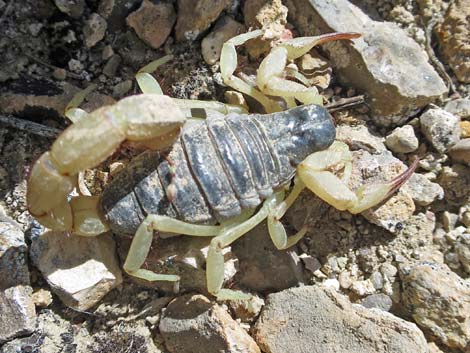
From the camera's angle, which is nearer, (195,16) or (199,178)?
(199,178)

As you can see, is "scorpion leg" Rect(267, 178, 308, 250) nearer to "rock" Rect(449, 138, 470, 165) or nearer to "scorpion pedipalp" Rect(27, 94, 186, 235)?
"scorpion pedipalp" Rect(27, 94, 186, 235)

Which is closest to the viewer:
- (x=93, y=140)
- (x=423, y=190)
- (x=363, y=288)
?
(x=93, y=140)

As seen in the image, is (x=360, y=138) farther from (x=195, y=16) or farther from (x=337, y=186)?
(x=195, y=16)

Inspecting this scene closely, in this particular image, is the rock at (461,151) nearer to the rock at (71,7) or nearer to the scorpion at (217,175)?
the scorpion at (217,175)

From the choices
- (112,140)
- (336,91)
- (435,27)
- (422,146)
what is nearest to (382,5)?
(435,27)

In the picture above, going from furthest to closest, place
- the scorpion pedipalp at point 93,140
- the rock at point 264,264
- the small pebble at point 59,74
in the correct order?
the small pebble at point 59,74, the rock at point 264,264, the scorpion pedipalp at point 93,140

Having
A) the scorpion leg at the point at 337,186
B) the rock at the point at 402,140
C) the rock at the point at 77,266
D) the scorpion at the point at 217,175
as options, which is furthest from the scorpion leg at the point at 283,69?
the rock at the point at 77,266

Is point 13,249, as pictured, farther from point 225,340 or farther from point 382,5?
point 382,5

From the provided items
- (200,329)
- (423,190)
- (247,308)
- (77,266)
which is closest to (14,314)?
(77,266)
